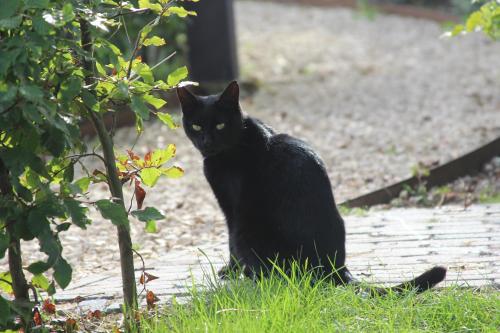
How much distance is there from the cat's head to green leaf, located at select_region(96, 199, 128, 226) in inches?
50.1

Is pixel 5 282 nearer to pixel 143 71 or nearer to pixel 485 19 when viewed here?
pixel 143 71

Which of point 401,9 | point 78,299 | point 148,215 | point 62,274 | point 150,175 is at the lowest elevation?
point 78,299

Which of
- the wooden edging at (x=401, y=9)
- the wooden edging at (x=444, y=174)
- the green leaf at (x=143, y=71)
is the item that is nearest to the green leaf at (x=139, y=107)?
the green leaf at (x=143, y=71)

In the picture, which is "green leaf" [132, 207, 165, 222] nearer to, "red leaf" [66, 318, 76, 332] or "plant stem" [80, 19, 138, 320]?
"plant stem" [80, 19, 138, 320]

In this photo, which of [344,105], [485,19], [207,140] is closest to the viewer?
[207,140]

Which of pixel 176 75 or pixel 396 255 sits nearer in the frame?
pixel 176 75

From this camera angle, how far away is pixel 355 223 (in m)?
4.84

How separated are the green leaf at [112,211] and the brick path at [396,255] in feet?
1.89

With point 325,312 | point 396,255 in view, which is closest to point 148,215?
point 325,312

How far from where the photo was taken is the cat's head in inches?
158

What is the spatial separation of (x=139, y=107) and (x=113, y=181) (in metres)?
0.39

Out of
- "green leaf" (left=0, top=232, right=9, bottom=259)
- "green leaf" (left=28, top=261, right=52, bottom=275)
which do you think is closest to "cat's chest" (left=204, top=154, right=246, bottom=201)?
"green leaf" (left=28, top=261, right=52, bottom=275)

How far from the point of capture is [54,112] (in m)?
2.52

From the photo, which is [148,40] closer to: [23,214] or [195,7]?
[23,214]
